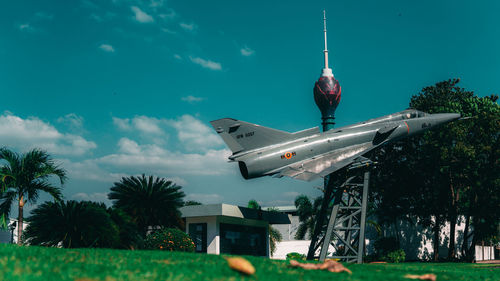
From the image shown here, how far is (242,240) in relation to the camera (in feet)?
111

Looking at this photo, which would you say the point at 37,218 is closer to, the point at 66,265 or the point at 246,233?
the point at 66,265

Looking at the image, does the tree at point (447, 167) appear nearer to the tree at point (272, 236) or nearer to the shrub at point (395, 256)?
the shrub at point (395, 256)

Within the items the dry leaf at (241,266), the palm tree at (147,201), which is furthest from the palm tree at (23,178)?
the dry leaf at (241,266)

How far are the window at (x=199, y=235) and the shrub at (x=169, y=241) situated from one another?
482cm

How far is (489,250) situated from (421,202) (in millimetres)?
30654

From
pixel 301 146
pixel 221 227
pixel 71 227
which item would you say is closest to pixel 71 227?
pixel 71 227

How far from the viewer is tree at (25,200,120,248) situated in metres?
18.2

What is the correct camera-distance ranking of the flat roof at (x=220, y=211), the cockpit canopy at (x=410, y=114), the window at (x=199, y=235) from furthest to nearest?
the window at (x=199, y=235) < the cockpit canopy at (x=410, y=114) < the flat roof at (x=220, y=211)

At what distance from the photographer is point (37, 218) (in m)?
18.8

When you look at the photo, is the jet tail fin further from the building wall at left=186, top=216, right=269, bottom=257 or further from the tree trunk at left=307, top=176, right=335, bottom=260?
the building wall at left=186, top=216, right=269, bottom=257

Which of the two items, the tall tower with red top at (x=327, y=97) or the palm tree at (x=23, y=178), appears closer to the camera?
the palm tree at (x=23, y=178)

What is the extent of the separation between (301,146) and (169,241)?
961 centimetres

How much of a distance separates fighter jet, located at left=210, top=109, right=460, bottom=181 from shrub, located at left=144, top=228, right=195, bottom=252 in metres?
5.52

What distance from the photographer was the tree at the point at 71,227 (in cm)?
1817
